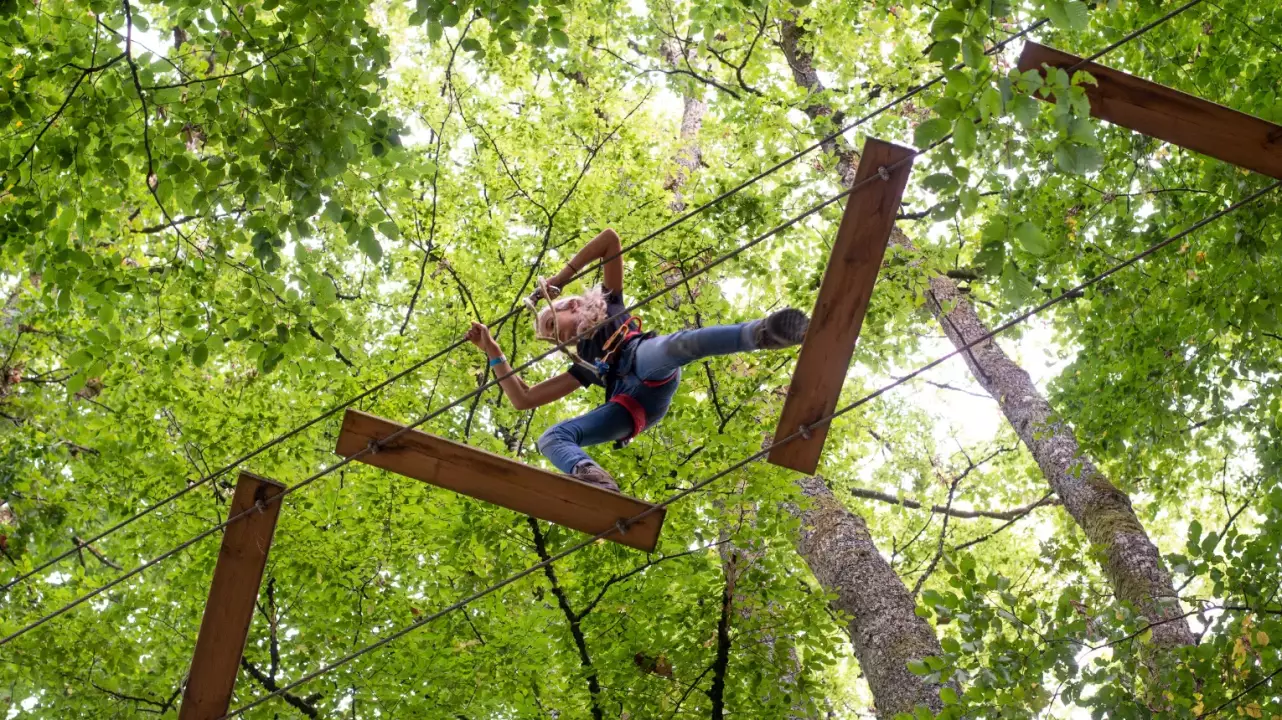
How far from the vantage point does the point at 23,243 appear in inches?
186

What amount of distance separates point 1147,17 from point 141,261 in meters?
7.18

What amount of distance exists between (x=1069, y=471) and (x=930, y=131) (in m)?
4.22

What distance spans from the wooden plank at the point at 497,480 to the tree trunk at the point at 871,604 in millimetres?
2939

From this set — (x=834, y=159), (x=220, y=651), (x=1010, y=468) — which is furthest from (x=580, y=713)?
(x=1010, y=468)

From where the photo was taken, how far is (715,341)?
3684mm

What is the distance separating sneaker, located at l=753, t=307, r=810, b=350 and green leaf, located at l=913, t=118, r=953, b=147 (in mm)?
693

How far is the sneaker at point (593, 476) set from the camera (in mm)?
3816

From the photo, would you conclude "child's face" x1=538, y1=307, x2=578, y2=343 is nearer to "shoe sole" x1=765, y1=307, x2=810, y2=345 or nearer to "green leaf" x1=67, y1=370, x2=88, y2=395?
"shoe sole" x1=765, y1=307, x2=810, y2=345

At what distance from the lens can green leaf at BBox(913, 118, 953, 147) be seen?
3.01 metres

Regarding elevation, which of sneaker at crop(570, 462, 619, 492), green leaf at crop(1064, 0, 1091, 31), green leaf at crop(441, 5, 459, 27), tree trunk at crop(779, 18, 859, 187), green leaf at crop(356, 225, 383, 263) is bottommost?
sneaker at crop(570, 462, 619, 492)

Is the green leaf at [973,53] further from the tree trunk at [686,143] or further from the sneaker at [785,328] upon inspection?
the tree trunk at [686,143]

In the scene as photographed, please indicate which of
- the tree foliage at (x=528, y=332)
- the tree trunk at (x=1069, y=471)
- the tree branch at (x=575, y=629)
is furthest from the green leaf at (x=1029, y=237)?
the tree branch at (x=575, y=629)

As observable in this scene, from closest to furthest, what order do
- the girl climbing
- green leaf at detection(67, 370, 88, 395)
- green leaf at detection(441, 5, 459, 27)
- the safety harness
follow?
the girl climbing < the safety harness < green leaf at detection(441, 5, 459, 27) < green leaf at detection(67, 370, 88, 395)

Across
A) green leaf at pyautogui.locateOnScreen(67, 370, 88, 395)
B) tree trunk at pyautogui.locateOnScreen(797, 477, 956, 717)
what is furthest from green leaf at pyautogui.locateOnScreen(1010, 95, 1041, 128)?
green leaf at pyautogui.locateOnScreen(67, 370, 88, 395)
